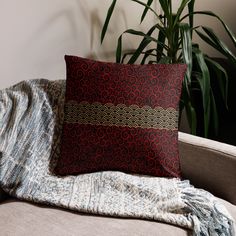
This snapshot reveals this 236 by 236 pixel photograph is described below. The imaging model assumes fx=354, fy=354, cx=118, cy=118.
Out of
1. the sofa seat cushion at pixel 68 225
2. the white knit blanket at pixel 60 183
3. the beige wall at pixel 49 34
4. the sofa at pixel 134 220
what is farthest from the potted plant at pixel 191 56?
the sofa seat cushion at pixel 68 225

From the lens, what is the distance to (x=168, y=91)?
1277mm

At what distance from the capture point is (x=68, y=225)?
39.8 inches

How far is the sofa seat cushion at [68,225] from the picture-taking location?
98cm

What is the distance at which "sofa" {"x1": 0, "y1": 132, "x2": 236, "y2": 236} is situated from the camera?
99 cm

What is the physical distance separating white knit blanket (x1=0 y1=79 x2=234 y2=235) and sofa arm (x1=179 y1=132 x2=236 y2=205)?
99 millimetres

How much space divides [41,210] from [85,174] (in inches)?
8.5

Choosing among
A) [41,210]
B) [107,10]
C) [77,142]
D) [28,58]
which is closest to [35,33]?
[28,58]

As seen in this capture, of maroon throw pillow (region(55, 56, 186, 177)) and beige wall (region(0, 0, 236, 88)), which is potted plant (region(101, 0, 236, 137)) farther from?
maroon throw pillow (region(55, 56, 186, 177))

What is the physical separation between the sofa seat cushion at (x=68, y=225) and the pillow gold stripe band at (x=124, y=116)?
0.34 meters

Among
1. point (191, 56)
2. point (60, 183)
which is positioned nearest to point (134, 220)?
point (60, 183)

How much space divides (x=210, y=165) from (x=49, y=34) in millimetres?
941

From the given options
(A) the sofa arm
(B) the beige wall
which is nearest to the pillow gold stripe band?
(A) the sofa arm

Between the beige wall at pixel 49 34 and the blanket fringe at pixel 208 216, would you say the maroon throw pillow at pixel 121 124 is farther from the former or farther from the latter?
the beige wall at pixel 49 34

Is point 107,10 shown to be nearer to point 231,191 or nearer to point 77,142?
point 77,142
